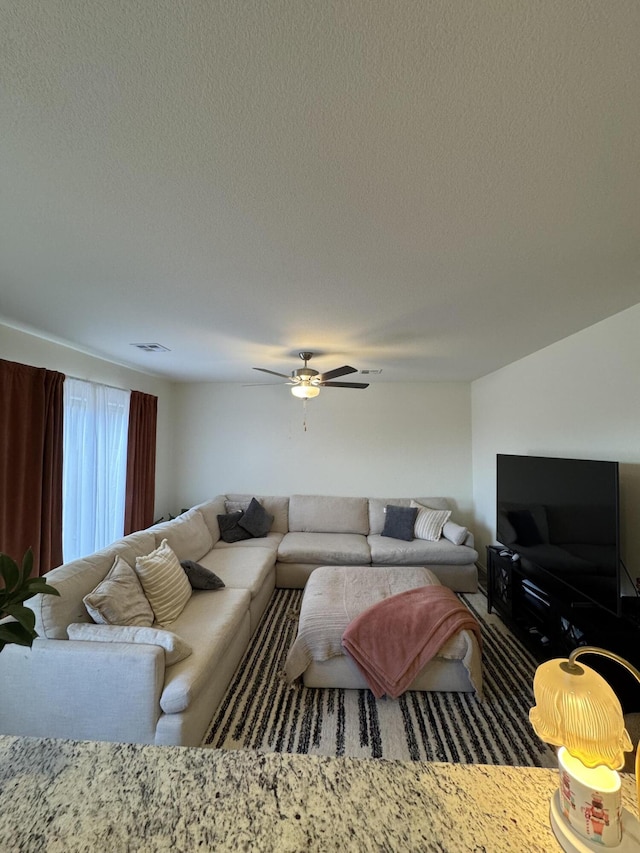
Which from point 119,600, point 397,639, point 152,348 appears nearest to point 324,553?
point 397,639

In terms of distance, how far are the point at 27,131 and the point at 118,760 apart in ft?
5.21

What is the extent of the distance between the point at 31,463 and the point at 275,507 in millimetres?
2575

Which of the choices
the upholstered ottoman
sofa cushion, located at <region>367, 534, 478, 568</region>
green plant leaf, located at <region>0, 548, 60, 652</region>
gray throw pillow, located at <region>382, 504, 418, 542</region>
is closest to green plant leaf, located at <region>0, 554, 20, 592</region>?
green plant leaf, located at <region>0, 548, 60, 652</region>

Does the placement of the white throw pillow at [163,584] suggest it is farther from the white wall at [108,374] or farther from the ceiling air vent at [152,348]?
the white wall at [108,374]

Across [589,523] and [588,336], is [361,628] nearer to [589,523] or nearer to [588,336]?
[589,523]

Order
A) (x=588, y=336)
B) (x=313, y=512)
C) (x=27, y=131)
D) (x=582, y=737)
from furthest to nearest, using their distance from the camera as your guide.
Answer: (x=313, y=512)
(x=588, y=336)
(x=27, y=131)
(x=582, y=737)

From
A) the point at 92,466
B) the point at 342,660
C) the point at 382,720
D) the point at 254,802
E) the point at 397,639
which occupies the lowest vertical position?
Answer: the point at 382,720

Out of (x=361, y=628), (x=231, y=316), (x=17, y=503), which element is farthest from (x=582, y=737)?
(x=17, y=503)

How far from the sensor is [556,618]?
229 centimetres

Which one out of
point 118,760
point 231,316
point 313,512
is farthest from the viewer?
point 313,512

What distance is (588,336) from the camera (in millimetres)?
2457

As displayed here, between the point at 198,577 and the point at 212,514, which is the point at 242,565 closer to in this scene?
the point at 198,577

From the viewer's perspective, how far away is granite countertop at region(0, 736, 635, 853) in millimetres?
616

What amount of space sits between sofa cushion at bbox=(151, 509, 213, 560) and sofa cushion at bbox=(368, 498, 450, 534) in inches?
77.7
